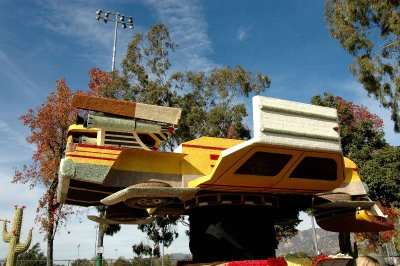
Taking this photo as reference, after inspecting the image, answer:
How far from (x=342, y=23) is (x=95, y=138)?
17722 millimetres

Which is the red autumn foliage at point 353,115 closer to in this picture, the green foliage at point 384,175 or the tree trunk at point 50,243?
the green foliage at point 384,175

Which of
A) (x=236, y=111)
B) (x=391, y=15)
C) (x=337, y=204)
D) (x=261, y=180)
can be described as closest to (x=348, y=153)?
(x=236, y=111)

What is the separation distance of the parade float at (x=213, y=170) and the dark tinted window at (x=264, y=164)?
3 cm

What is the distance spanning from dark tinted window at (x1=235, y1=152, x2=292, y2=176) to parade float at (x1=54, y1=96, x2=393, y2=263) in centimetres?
3

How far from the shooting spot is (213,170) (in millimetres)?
9945

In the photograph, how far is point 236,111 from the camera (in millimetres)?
27812

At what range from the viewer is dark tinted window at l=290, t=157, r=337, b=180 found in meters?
10.2

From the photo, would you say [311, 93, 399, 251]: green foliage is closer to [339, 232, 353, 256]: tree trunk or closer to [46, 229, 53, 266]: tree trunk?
[339, 232, 353, 256]: tree trunk

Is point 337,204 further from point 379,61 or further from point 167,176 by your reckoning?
point 379,61

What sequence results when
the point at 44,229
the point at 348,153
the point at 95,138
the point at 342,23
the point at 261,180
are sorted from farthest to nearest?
1. the point at 348,153
2. the point at 44,229
3. the point at 342,23
4. the point at 95,138
5. the point at 261,180

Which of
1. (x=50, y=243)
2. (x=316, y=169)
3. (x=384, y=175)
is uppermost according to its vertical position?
(x=384, y=175)

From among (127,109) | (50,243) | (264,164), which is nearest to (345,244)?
(264,164)

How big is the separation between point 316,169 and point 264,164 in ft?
5.62

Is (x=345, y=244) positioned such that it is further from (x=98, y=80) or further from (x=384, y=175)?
(x=98, y=80)
